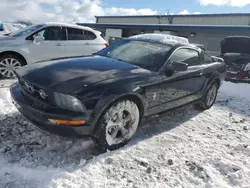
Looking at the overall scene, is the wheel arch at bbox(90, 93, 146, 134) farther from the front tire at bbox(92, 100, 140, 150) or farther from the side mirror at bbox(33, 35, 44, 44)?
the side mirror at bbox(33, 35, 44, 44)

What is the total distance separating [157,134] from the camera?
12.3 ft

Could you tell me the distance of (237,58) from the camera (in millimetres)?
7852

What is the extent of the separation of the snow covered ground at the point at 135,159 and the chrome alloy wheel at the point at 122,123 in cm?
17

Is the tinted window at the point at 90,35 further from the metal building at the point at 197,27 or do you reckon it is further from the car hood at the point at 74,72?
the metal building at the point at 197,27

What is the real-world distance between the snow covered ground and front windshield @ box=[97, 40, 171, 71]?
109cm

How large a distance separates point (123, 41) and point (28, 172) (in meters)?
2.96

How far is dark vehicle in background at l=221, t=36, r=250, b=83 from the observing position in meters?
7.43

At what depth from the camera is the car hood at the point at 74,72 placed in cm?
274

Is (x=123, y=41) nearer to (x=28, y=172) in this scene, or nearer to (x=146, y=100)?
(x=146, y=100)

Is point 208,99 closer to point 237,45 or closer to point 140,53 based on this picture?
point 140,53

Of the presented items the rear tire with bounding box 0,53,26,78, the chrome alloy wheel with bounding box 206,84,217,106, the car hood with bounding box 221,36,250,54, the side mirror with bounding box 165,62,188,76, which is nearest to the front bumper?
the side mirror with bounding box 165,62,188,76

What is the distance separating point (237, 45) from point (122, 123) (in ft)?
24.0

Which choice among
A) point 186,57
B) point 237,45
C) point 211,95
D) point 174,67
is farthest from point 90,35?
point 237,45

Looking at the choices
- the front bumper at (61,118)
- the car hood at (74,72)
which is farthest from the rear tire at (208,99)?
the front bumper at (61,118)
